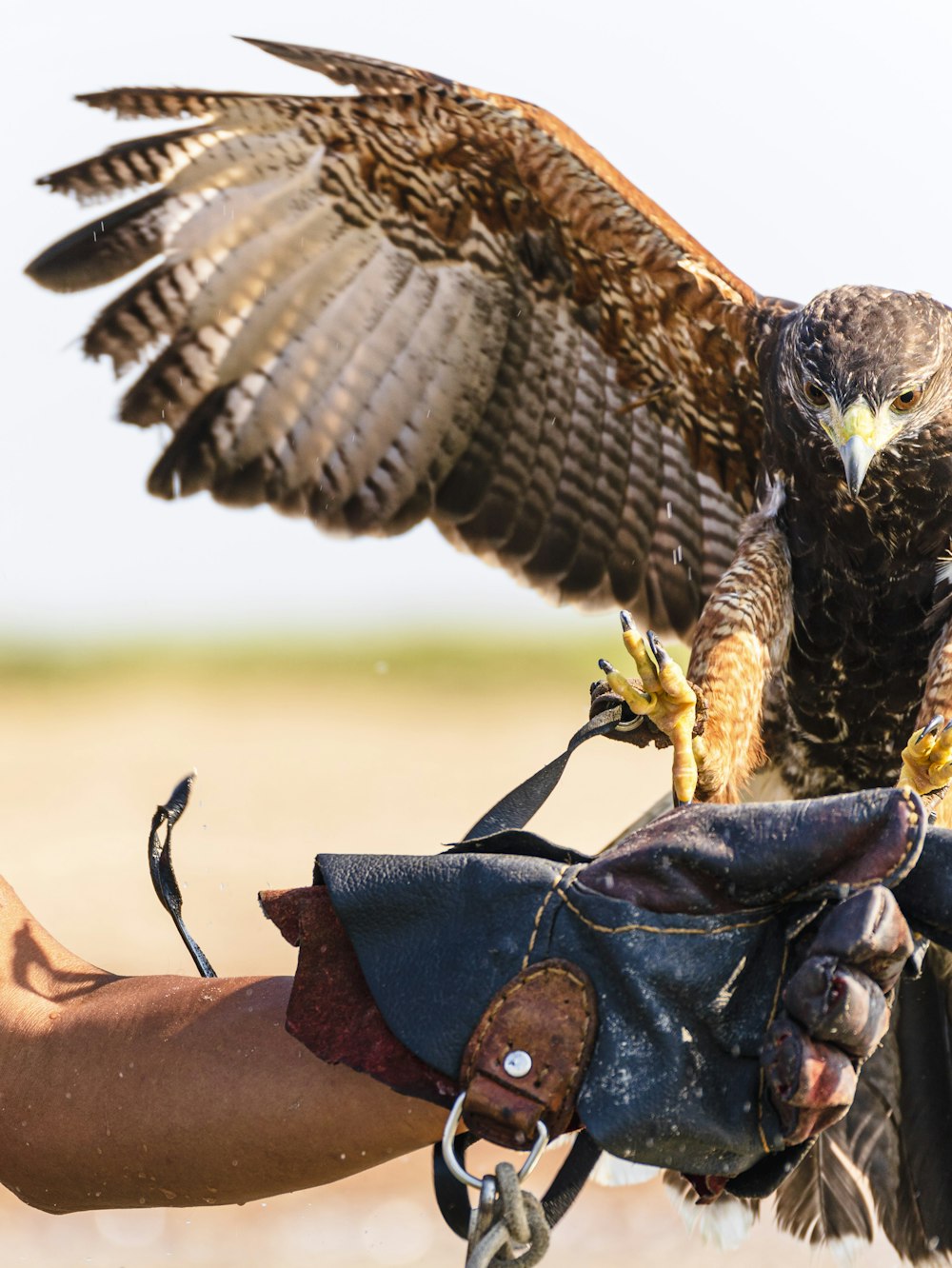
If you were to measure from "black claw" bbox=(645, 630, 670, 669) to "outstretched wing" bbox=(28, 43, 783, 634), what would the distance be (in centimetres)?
146

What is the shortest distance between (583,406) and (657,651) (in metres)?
2.01

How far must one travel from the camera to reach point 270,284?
16.3ft

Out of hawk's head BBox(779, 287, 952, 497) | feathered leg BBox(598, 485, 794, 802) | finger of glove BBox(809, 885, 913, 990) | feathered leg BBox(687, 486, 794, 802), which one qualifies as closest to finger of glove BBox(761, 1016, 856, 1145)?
finger of glove BBox(809, 885, 913, 990)

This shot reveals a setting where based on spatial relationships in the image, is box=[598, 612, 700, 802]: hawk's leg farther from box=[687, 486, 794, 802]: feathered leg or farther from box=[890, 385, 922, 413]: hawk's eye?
box=[890, 385, 922, 413]: hawk's eye

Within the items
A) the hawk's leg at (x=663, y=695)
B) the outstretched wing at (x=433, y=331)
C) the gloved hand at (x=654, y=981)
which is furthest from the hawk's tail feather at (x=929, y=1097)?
the gloved hand at (x=654, y=981)

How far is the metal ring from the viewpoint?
1777mm

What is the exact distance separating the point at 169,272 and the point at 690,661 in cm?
217

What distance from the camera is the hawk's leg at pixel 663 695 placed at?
131 inches

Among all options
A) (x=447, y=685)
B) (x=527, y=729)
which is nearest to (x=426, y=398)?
(x=527, y=729)

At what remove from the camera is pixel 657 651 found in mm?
3320

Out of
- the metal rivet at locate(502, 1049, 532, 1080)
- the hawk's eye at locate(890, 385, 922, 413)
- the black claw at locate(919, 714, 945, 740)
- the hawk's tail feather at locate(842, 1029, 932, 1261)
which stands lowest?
the hawk's tail feather at locate(842, 1029, 932, 1261)

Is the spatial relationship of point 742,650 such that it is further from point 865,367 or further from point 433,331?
point 433,331

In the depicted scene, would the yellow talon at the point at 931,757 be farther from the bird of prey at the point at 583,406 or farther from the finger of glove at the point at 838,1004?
the finger of glove at the point at 838,1004

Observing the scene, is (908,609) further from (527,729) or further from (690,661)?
(527,729)
